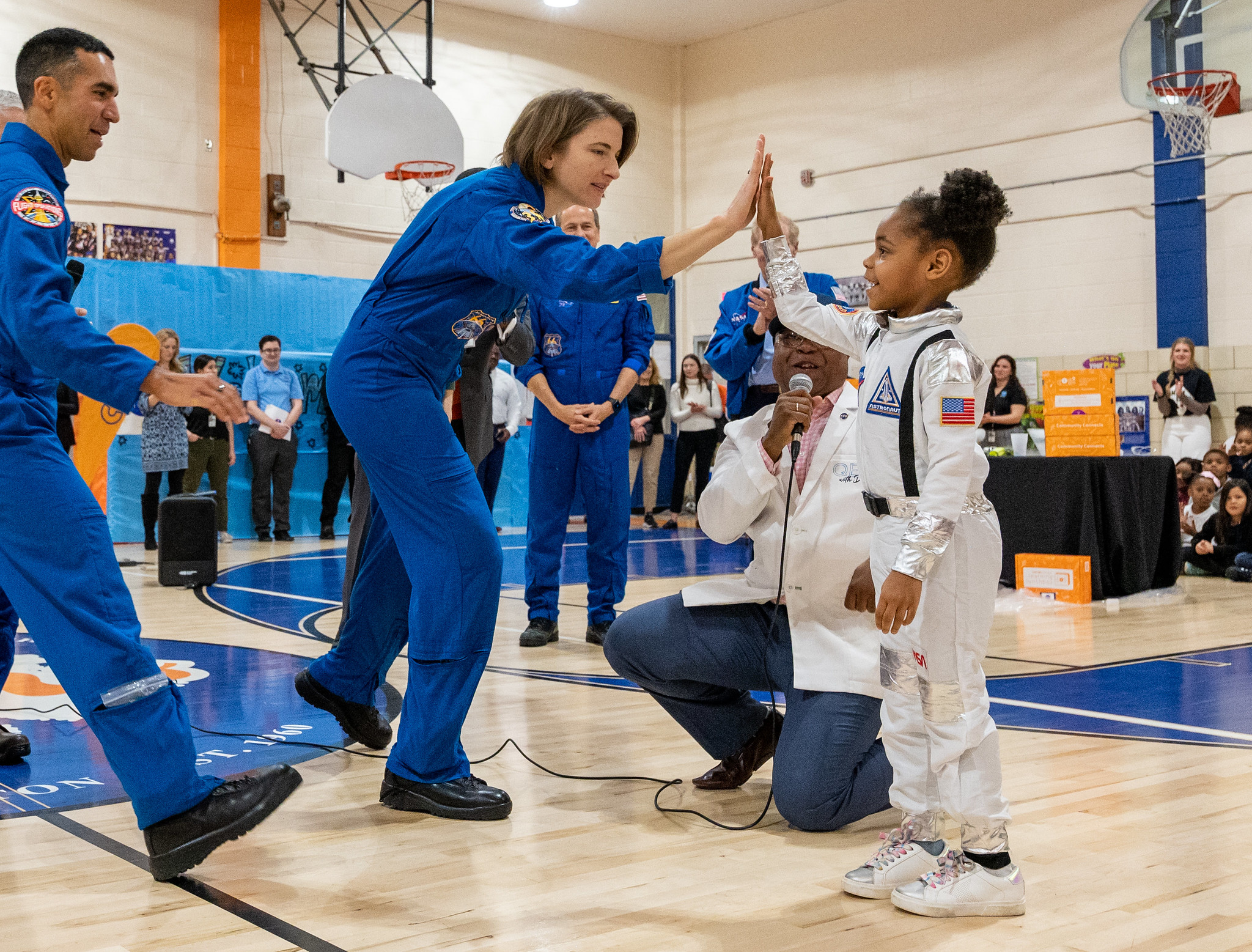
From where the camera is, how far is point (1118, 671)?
4598 mm

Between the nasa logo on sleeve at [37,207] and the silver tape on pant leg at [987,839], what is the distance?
79.2 inches

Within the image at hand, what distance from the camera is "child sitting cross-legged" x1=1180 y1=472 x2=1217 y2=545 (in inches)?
337

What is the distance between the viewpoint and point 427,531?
270 centimetres

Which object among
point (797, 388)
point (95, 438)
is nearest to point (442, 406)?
point (797, 388)

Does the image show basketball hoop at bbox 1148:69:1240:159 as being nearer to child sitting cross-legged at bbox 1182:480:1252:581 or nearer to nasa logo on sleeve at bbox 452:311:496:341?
child sitting cross-legged at bbox 1182:480:1252:581

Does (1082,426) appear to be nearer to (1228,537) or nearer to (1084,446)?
(1084,446)

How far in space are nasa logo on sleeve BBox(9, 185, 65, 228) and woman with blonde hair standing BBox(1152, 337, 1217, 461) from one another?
988cm

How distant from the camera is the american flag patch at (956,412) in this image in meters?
2.09

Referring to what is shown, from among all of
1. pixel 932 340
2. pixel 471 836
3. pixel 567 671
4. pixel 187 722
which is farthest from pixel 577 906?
pixel 567 671

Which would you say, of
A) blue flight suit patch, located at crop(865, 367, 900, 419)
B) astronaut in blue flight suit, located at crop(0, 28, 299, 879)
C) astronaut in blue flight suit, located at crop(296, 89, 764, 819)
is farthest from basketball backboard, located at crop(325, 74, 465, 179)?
blue flight suit patch, located at crop(865, 367, 900, 419)

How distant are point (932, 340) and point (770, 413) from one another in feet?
2.96

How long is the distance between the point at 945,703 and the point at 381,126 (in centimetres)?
998

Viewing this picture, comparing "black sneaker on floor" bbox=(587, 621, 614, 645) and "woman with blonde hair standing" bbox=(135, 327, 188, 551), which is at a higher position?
"woman with blonde hair standing" bbox=(135, 327, 188, 551)

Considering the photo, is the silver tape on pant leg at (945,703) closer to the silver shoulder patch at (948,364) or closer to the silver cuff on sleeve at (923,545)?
the silver cuff on sleeve at (923,545)
